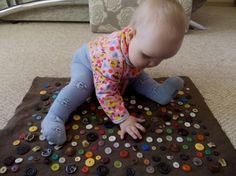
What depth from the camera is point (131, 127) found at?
72 centimetres

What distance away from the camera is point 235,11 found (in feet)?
6.24

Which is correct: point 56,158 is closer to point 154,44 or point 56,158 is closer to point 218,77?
point 154,44

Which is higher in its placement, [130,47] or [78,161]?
[130,47]

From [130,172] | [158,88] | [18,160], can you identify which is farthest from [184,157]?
[18,160]

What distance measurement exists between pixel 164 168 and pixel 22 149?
0.33 metres

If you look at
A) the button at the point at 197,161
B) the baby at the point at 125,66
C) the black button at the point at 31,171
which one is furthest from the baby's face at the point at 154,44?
the black button at the point at 31,171

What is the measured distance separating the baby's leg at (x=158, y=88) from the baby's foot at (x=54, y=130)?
0.91 ft

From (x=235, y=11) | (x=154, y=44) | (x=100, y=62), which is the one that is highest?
(x=154, y=44)

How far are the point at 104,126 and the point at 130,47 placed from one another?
8.5 inches

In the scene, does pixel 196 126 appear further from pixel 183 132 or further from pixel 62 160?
pixel 62 160

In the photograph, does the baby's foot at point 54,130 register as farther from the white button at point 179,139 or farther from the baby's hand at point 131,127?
the white button at point 179,139

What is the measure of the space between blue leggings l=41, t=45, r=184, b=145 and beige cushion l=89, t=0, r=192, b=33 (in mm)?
594

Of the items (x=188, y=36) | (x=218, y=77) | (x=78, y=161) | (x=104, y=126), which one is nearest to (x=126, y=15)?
(x=188, y=36)

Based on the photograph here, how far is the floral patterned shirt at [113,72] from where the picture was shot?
746mm
